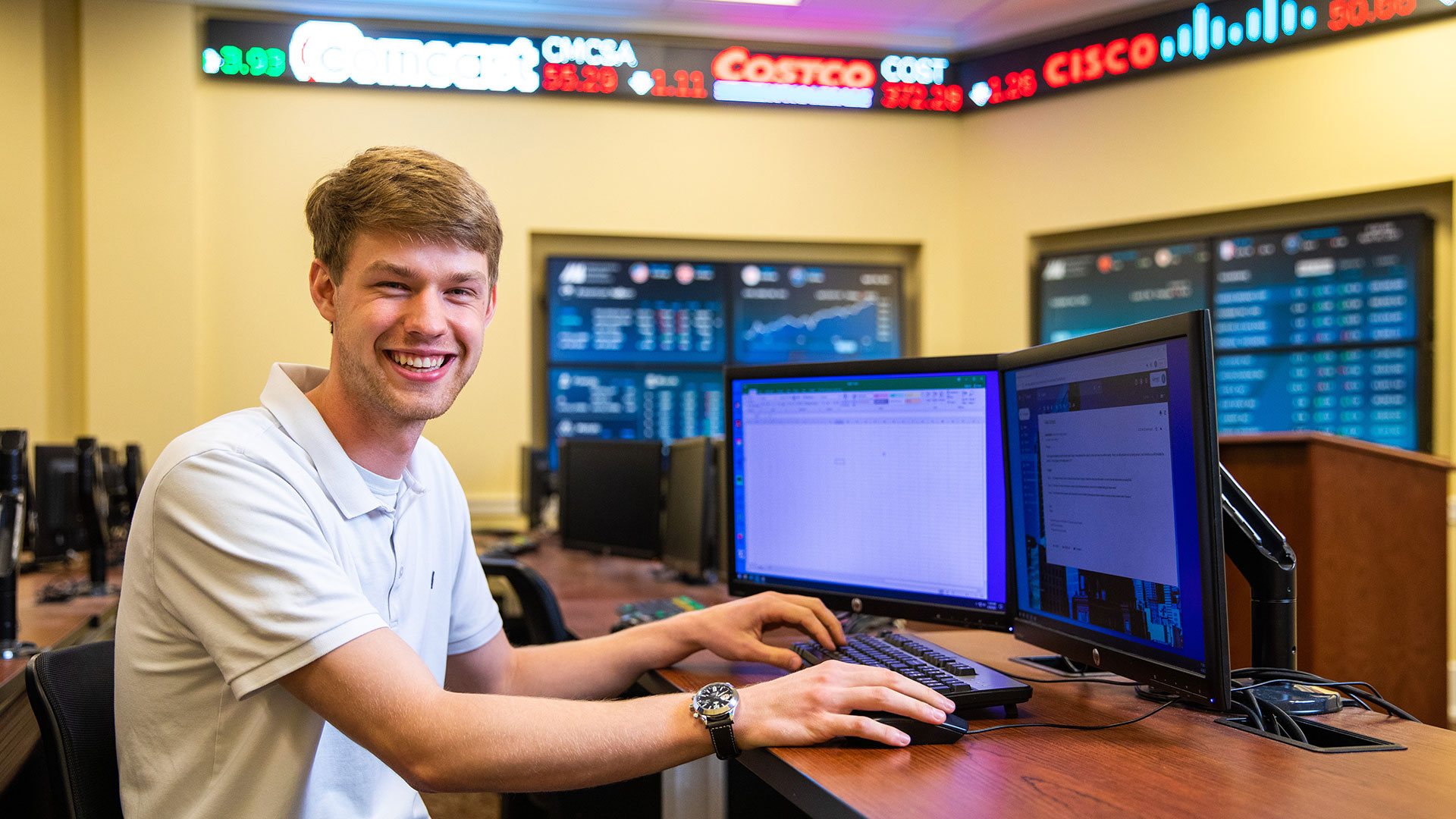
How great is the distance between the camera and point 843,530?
4.81 feet

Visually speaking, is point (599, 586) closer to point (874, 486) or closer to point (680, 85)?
point (874, 486)

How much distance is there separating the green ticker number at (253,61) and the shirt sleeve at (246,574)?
4.12 m

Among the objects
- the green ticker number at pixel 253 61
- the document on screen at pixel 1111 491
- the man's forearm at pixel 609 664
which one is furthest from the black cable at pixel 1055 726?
the green ticker number at pixel 253 61

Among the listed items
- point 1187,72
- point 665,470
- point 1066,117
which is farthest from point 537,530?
point 1187,72

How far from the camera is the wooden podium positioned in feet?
6.98

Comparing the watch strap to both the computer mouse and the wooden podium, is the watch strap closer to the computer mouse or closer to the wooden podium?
the computer mouse

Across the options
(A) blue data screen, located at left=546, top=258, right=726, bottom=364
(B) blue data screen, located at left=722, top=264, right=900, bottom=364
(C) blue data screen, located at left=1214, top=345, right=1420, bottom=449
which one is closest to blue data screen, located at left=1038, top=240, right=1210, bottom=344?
(C) blue data screen, located at left=1214, top=345, right=1420, bottom=449

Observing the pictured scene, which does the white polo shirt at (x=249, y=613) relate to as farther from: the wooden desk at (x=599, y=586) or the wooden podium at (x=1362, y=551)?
the wooden podium at (x=1362, y=551)

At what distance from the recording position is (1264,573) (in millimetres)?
1213

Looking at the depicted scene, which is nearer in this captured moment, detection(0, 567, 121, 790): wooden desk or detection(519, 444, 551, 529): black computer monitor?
detection(0, 567, 121, 790): wooden desk

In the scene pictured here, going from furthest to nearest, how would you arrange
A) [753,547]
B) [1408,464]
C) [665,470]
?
[665,470]
[1408,464]
[753,547]

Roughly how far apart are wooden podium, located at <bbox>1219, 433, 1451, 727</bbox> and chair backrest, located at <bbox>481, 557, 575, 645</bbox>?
141 cm

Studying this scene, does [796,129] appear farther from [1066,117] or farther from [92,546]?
[92,546]

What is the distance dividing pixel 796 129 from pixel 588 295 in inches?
52.1
